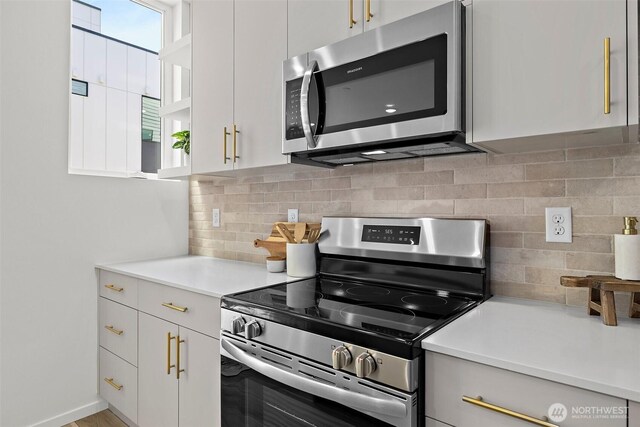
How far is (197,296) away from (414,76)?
4.04 ft

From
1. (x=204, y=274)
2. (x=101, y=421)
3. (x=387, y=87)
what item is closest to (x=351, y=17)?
(x=387, y=87)

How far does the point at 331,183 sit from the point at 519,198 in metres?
0.89

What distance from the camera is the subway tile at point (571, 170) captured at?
1.23 m

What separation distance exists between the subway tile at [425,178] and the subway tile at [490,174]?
0.12ft

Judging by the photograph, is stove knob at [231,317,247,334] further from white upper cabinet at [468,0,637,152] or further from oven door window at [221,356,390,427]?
white upper cabinet at [468,0,637,152]

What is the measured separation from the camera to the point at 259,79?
1.82 metres

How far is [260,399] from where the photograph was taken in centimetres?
129

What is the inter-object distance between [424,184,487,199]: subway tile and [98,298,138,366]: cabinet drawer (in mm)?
1627

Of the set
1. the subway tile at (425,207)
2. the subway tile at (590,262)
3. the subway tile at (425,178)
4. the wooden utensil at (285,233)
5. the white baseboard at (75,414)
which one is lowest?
the white baseboard at (75,414)

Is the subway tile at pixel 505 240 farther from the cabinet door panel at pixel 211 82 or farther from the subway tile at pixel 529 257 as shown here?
the cabinet door panel at pixel 211 82

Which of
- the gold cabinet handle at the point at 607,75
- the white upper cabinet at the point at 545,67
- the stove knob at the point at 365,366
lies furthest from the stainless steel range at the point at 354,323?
the gold cabinet handle at the point at 607,75

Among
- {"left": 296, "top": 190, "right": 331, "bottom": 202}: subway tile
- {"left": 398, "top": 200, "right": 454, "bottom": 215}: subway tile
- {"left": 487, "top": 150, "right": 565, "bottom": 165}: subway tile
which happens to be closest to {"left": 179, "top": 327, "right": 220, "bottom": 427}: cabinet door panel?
{"left": 296, "top": 190, "right": 331, "bottom": 202}: subway tile

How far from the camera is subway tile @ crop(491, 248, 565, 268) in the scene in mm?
1312

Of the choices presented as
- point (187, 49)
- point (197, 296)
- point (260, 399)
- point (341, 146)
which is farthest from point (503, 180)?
point (187, 49)
